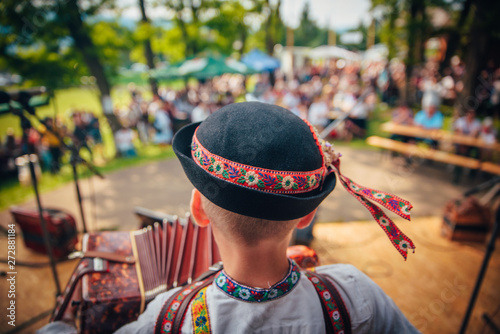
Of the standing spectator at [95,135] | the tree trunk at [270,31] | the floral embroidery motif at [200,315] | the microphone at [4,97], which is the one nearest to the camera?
the floral embroidery motif at [200,315]

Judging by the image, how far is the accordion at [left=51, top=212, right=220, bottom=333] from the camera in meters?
1.56

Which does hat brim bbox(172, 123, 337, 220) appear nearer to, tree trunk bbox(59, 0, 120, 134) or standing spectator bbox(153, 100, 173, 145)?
tree trunk bbox(59, 0, 120, 134)

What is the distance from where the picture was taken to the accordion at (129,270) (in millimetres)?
1564

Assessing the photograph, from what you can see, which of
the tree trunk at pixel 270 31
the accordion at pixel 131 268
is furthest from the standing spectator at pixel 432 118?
the tree trunk at pixel 270 31

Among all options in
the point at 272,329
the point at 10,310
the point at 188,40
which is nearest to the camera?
the point at 272,329

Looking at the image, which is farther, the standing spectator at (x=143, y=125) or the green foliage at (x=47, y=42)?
the standing spectator at (x=143, y=125)

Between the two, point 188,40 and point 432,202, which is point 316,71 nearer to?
point 188,40

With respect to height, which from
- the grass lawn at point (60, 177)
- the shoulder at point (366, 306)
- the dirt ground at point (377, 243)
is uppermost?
the shoulder at point (366, 306)

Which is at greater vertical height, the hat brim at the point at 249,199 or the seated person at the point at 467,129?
the hat brim at the point at 249,199

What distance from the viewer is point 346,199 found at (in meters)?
5.63

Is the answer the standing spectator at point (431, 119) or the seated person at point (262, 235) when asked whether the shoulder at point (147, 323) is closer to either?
the seated person at point (262, 235)

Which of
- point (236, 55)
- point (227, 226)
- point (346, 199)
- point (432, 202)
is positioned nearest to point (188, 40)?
point (236, 55)

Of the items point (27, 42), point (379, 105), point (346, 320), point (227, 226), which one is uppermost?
point (27, 42)

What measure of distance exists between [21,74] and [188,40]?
32.1ft
